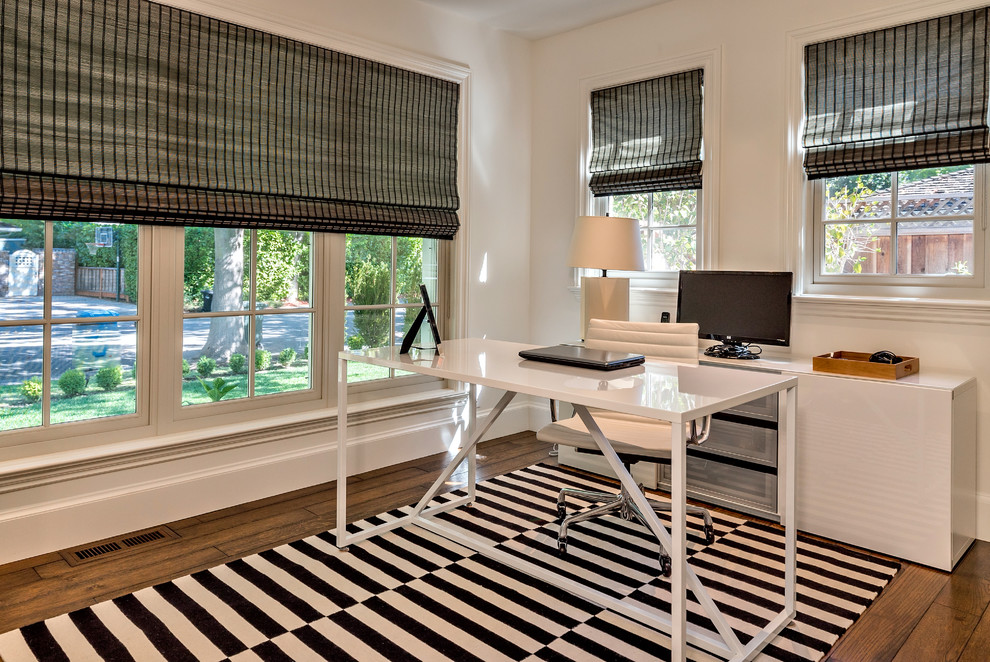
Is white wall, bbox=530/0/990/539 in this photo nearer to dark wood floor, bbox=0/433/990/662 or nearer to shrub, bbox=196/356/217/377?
dark wood floor, bbox=0/433/990/662

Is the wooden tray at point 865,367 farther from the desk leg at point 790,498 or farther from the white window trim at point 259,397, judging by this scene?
the white window trim at point 259,397

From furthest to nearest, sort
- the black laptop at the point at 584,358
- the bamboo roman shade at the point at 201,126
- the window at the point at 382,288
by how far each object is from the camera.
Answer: the window at the point at 382,288 → the bamboo roman shade at the point at 201,126 → the black laptop at the point at 584,358

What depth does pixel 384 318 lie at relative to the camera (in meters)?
3.89

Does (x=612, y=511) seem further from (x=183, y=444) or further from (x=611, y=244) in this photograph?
(x=183, y=444)

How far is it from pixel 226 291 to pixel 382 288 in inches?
35.5

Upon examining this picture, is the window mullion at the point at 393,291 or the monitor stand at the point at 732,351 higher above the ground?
the window mullion at the point at 393,291

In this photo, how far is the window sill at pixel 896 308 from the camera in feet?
9.55

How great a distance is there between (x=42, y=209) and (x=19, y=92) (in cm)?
43

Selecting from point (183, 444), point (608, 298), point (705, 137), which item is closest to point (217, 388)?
point (183, 444)

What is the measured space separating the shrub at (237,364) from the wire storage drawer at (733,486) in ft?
6.90

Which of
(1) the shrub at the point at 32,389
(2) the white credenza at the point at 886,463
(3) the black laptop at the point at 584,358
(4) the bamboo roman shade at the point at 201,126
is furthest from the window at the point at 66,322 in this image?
(2) the white credenza at the point at 886,463

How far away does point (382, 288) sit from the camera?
3.88 m

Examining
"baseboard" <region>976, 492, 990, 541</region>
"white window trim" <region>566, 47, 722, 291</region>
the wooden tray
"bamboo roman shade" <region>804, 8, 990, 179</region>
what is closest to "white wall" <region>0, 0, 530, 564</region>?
"white window trim" <region>566, 47, 722, 291</region>

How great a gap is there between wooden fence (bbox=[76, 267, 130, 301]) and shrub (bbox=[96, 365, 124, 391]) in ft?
1.00
